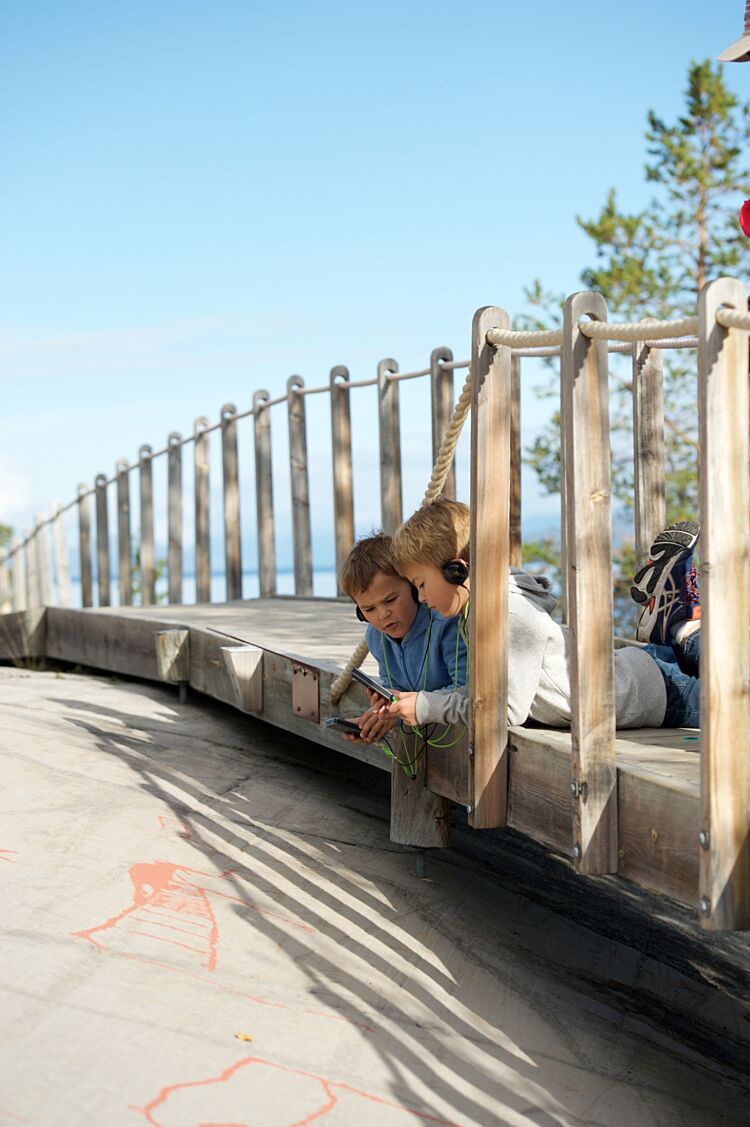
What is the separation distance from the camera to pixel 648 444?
18.5 ft

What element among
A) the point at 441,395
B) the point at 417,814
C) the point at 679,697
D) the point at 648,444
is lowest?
the point at 417,814

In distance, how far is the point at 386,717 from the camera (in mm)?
3709

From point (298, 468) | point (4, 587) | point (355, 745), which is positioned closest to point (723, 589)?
point (355, 745)

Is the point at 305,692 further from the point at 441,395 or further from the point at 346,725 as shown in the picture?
the point at 441,395

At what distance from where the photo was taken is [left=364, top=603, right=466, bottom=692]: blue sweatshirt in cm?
380

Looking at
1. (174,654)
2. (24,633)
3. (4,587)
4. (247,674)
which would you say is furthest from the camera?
(4,587)

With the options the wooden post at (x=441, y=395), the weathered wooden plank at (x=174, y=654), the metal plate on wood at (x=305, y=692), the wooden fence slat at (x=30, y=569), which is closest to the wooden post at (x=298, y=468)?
the wooden post at (x=441, y=395)

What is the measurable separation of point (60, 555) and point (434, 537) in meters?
11.2

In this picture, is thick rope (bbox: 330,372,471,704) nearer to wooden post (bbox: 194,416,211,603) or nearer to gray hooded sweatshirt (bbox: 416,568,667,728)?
gray hooded sweatshirt (bbox: 416,568,667,728)

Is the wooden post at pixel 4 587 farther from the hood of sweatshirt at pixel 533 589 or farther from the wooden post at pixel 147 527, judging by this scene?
the hood of sweatshirt at pixel 533 589

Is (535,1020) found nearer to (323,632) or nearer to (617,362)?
(323,632)

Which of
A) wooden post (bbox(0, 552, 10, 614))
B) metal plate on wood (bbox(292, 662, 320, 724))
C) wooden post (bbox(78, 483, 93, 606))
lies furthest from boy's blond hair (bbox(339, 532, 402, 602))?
wooden post (bbox(0, 552, 10, 614))

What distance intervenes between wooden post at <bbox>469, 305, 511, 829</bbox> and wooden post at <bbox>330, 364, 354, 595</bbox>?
5065 mm

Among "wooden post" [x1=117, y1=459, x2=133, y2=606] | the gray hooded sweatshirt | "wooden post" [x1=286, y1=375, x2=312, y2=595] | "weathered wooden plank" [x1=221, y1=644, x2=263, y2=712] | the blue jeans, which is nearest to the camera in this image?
the gray hooded sweatshirt
